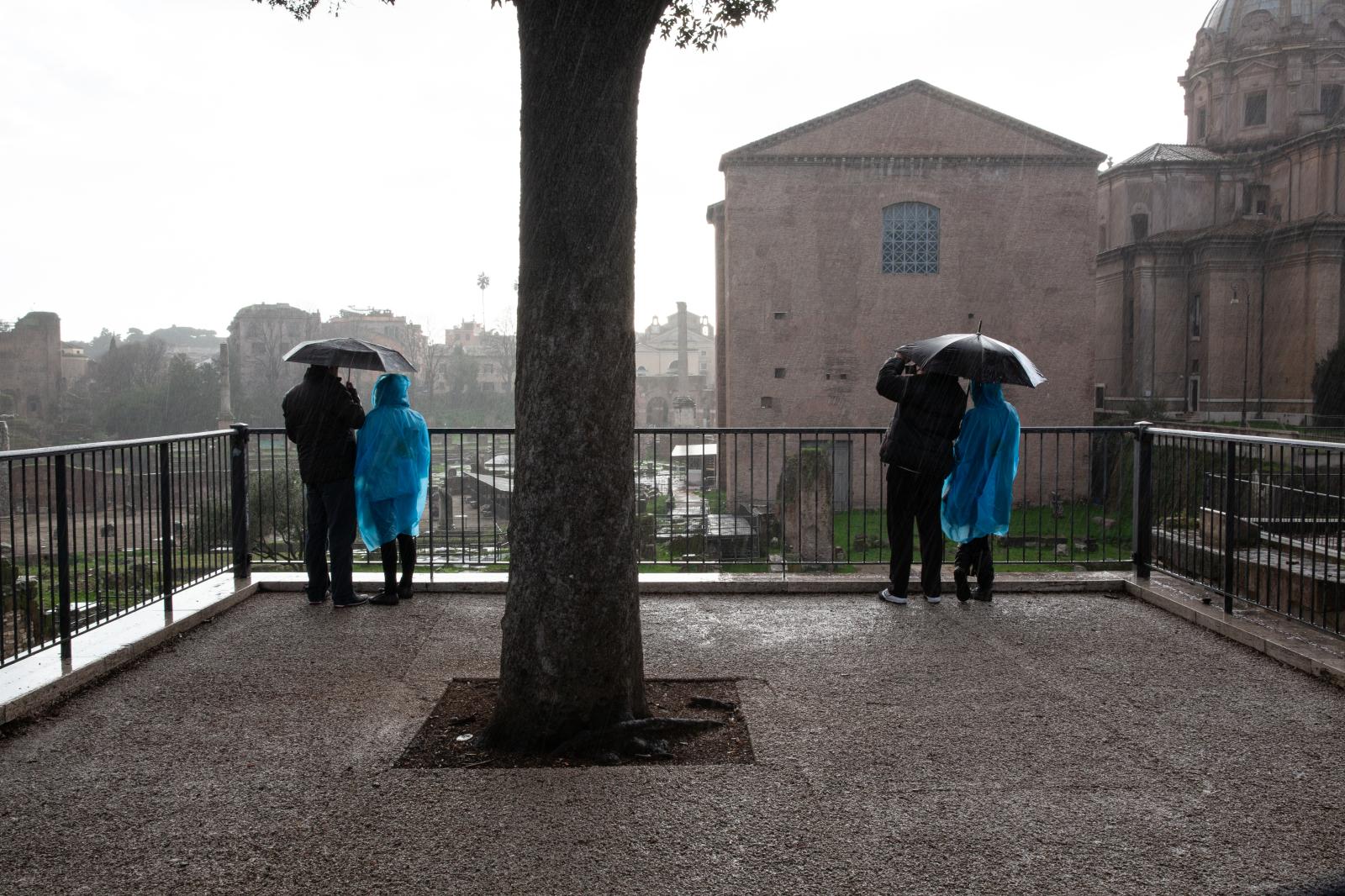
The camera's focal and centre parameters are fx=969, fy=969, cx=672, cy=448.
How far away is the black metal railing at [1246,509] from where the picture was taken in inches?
260

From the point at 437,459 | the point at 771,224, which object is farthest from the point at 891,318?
the point at 437,459

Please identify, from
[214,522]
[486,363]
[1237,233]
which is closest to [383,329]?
[486,363]

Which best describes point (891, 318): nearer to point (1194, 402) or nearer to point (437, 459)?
point (1194, 402)

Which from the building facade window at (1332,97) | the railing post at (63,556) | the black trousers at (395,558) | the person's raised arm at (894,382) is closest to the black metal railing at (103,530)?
the railing post at (63,556)

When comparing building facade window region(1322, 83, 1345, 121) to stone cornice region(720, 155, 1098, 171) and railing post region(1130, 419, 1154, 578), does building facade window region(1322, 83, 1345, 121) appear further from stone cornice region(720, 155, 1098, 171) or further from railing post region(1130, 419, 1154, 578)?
railing post region(1130, 419, 1154, 578)

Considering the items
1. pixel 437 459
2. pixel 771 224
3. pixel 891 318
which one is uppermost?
pixel 771 224

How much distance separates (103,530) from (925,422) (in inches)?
232

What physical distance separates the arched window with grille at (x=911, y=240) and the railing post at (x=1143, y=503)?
2648 cm

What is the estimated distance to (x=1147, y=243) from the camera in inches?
1718

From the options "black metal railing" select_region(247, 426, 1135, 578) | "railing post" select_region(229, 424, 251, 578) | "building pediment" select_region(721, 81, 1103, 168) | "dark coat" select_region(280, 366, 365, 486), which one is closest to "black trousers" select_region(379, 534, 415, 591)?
"black metal railing" select_region(247, 426, 1135, 578)

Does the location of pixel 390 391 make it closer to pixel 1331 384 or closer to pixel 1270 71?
pixel 1331 384

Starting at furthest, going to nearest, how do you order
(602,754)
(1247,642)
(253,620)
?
(253,620) → (1247,642) → (602,754)

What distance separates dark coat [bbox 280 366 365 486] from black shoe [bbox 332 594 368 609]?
0.92 meters

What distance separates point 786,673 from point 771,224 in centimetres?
2893
